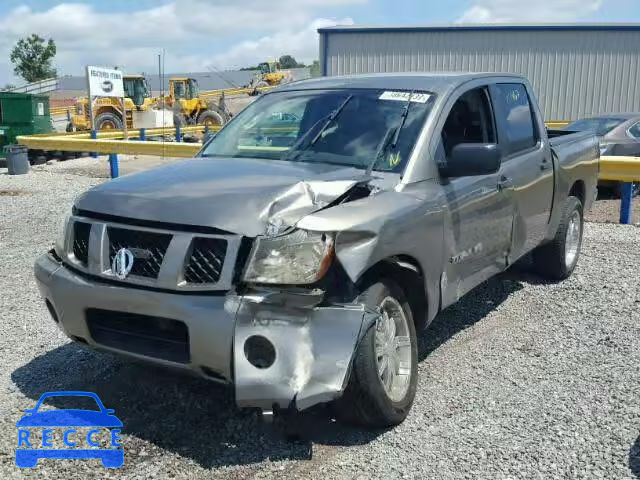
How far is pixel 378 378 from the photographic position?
343 centimetres

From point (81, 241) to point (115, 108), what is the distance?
86.6 ft

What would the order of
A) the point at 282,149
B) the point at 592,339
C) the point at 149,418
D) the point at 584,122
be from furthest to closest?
the point at 584,122 < the point at 592,339 < the point at 282,149 < the point at 149,418

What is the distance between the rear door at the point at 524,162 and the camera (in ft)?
17.2

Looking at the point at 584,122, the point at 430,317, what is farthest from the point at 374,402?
the point at 584,122

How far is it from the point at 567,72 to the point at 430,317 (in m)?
21.6

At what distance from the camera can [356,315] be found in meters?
3.19

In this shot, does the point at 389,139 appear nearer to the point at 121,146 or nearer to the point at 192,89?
the point at 121,146

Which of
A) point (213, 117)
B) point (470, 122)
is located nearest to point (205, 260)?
point (470, 122)

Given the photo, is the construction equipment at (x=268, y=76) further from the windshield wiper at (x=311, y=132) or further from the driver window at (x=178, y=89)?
the windshield wiper at (x=311, y=132)

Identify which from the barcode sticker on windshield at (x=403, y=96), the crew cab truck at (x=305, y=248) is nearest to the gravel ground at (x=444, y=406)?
the crew cab truck at (x=305, y=248)

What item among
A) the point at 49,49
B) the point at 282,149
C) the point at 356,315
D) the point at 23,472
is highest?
the point at 49,49

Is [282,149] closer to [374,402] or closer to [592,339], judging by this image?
[374,402]

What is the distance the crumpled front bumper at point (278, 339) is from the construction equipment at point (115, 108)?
25.3m

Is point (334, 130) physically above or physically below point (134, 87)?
below
